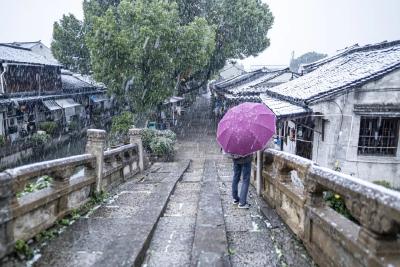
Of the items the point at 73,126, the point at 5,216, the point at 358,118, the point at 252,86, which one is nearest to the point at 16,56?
the point at 73,126

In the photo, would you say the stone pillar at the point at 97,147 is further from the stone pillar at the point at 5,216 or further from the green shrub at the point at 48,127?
the green shrub at the point at 48,127

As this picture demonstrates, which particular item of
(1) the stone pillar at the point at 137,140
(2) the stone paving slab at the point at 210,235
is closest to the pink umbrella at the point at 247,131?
(2) the stone paving slab at the point at 210,235

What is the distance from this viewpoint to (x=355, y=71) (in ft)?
43.0

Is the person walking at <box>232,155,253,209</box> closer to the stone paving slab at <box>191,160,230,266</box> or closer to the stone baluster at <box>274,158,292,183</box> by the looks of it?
the stone paving slab at <box>191,160,230,266</box>

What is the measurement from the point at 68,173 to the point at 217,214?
2876mm

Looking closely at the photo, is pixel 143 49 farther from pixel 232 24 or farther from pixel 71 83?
pixel 71 83

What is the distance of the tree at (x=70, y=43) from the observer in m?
25.6

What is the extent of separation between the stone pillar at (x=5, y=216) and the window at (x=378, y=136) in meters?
11.7

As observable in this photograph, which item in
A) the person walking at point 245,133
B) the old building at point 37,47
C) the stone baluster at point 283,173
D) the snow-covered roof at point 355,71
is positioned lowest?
the stone baluster at point 283,173

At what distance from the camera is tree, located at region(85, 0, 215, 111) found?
17.0 m

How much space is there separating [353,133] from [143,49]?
11.4m

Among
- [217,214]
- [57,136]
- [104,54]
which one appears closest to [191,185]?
[217,214]

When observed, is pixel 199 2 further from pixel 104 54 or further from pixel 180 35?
pixel 104 54

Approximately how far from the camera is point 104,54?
17406 millimetres
